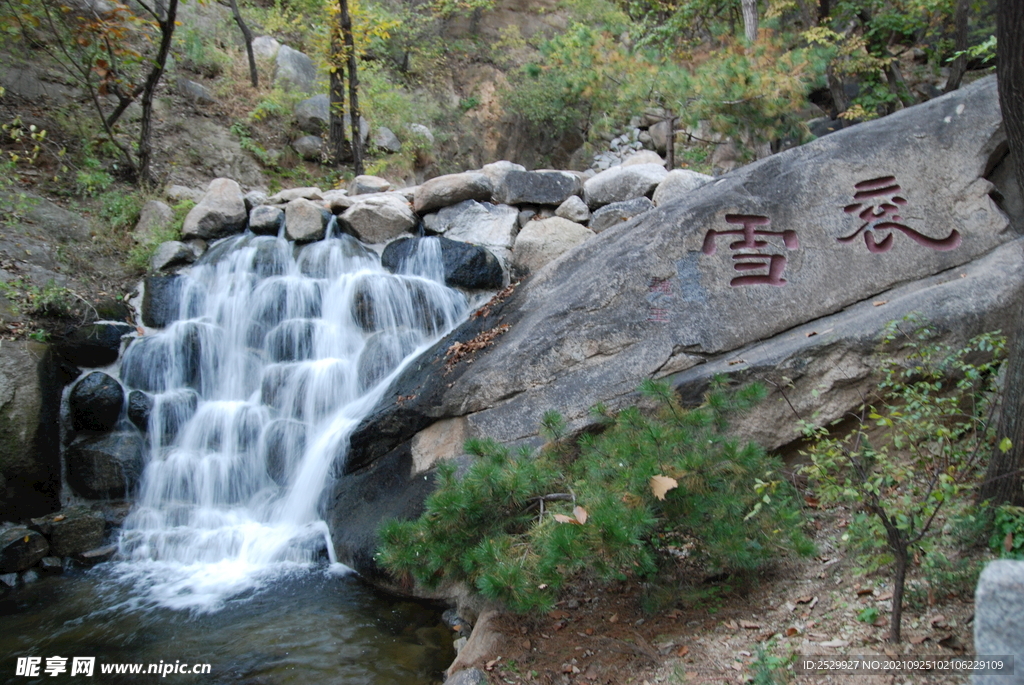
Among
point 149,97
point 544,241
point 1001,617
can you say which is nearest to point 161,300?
point 149,97

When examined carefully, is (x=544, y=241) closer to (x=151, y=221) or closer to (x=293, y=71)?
(x=151, y=221)

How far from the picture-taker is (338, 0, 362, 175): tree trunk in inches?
452

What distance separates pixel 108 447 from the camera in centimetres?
695

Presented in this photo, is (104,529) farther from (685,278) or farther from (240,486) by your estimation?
(685,278)

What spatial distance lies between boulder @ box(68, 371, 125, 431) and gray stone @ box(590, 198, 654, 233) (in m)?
5.96

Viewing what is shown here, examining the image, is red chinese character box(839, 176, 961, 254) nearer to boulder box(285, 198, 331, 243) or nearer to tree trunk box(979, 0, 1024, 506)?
tree trunk box(979, 0, 1024, 506)

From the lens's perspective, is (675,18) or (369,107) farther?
(369,107)

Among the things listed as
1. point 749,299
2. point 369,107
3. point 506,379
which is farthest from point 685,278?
point 369,107

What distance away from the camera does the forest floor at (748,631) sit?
282 centimetres

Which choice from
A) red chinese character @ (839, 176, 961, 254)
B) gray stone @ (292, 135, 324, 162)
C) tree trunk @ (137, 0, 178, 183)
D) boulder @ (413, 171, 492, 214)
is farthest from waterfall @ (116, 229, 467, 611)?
red chinese character @ (839, 176, 961, 254)

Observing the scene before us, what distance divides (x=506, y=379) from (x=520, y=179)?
14.9 ft

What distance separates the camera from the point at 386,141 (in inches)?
530

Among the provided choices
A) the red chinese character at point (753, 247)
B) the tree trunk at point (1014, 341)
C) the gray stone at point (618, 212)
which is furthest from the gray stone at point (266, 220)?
the tree trunk at point (1014, 341)

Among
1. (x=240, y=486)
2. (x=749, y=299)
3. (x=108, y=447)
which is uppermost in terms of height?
(x=749, y=299)
